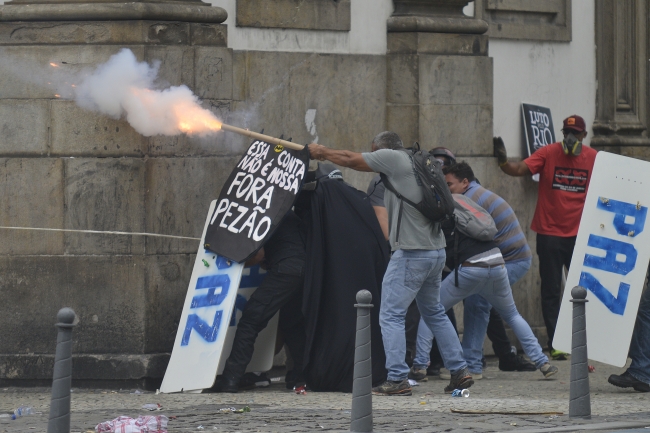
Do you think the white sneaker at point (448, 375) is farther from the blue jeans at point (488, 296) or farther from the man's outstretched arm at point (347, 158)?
the man's outstretched arm at point (347, 158)

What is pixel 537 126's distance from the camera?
12375 millimetres

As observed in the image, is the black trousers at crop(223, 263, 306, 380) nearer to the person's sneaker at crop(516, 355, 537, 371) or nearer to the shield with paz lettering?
the shield with paz lettering

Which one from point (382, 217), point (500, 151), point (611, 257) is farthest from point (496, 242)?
point (500, 151)

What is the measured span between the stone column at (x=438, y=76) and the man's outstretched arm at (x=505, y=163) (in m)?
0.23

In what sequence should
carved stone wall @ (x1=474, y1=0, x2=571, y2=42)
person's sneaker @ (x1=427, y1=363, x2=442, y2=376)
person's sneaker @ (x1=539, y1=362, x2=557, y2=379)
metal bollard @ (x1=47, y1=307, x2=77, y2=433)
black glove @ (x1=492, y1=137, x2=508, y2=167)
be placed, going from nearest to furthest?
metal bollard @ (x1=47, y1=307, x2=77, y2=433) → person's sneaker @ (x1=539, y1=362, x2=557, y2=379) → person's sneaker @ (x1=427, y1=363, x2=442, y2=376) → black glove @ (x1=492, y1=137, x2=508, y2=167) → carved stone wall @ (x1=474, y1=0, x2=571, y2=42)

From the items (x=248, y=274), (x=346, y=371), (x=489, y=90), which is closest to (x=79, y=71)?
(x=248, y=274)

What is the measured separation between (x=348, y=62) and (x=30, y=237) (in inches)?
117

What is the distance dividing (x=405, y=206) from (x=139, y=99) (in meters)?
2.03

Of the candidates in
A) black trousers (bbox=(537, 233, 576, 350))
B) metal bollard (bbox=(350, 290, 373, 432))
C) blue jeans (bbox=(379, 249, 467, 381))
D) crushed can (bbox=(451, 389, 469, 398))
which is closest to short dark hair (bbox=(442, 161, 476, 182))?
blue jeans (bbox=(379, 249, 467, 381))

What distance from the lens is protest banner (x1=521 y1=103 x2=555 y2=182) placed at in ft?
40.2

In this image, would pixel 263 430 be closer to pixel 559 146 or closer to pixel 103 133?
pixel 103 133

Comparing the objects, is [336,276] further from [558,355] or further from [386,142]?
[558,355]

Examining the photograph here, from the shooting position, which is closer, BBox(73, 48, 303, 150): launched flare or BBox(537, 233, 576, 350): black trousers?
BBox(73, 48, 303, 150): launched flare

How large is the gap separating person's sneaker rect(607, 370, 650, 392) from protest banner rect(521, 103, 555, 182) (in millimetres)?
3326
